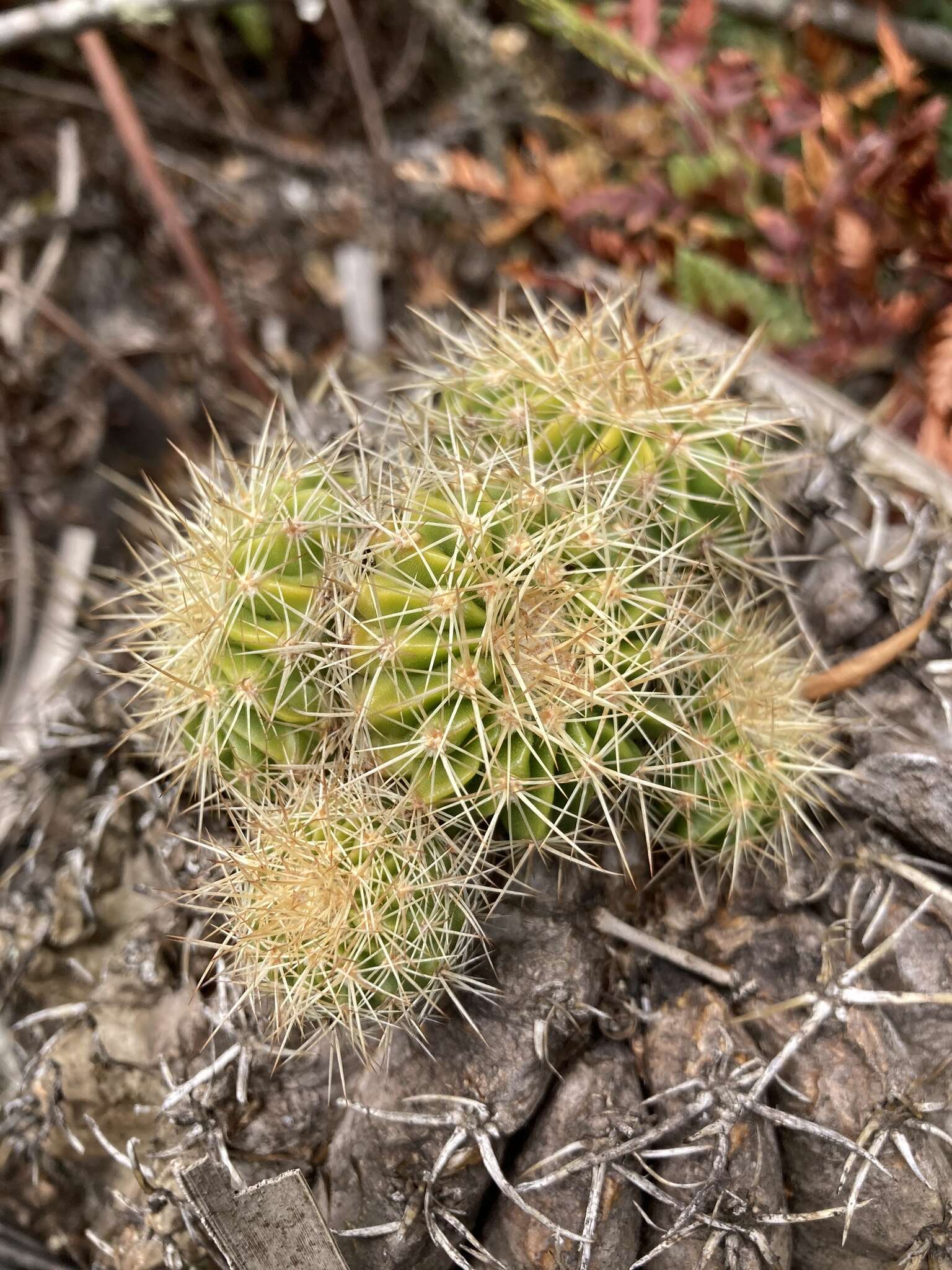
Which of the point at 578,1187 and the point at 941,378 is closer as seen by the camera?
the point at 578,1187

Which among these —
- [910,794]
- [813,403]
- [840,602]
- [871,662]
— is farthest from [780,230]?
[910,794]

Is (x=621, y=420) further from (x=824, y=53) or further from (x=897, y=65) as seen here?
(x=824, y=53)

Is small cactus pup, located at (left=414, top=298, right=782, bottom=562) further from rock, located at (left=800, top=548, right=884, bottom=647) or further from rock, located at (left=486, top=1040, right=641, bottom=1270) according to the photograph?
rock, located at (left=486, top=1040, right=641, bottom=1270)

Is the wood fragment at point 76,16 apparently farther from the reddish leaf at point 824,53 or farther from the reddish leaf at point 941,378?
the reddish leaf at point 941,378

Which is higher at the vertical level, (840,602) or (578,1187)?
(840,602)

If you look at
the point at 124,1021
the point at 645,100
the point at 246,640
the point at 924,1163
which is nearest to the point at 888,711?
the point at 924,1163

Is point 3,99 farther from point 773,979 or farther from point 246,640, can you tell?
point 773,979

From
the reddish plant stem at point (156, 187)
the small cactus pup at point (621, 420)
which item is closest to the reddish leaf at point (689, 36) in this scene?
the small cactus pup at point (621, 420)
